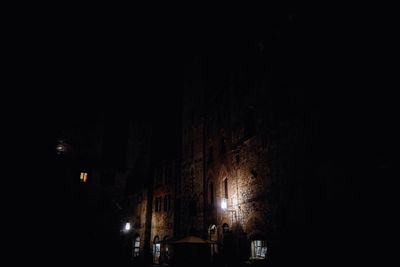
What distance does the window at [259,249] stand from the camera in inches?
501

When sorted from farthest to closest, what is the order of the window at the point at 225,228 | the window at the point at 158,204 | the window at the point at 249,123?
1. the window at the point at 158,204
2. the window at the point at 225,228
3. the window at the point at 249,123

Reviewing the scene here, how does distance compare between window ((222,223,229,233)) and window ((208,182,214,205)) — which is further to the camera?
window ((208,182,214,205))

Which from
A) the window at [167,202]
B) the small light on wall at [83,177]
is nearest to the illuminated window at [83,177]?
the small light on wall at [83,177]

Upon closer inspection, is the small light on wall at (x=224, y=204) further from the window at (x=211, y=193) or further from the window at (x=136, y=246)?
the window at (x=136, y=246)

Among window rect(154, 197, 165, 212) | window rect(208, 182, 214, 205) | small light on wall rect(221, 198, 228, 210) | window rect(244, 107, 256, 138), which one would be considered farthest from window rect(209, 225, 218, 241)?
window rect(154, 197, 165, 212)

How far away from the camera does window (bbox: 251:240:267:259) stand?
1273 centimetres

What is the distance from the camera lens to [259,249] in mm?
13039

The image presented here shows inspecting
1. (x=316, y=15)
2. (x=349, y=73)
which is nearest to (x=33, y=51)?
(x=349, y=73)

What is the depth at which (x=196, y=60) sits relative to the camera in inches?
1011

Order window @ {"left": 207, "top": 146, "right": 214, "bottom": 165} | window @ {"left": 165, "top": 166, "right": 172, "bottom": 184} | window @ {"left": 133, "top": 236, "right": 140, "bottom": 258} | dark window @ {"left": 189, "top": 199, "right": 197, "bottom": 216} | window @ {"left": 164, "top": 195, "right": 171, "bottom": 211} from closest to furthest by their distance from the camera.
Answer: window @ {"left": 207, "top": 146, "right": 214, "bottom": 165}
dark window @ {"left": 189, "top": 199, "right": 197, "bottom": 216}
window @ {"left": 164, "top": 195, "right": 171, "bottom": 211}
window @ {"left": 165, "top": 166, "right": 172, "bottom": 184}
window @ {"left": 133, "top": 236, "right": 140, "bottom": 258}

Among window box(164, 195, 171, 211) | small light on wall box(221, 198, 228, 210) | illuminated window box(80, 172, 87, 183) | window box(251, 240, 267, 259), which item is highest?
illuminated window box(80, 172, 87, 183)

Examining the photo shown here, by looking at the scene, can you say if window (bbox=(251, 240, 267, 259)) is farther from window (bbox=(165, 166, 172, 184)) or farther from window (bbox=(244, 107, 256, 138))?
window (bbox=(165, 166, 172, 184))

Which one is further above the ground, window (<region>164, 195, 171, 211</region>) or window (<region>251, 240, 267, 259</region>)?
window (<region>164, 195, 171, 211</region>)

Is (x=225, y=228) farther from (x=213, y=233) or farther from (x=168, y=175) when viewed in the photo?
(x=168, y=175)
